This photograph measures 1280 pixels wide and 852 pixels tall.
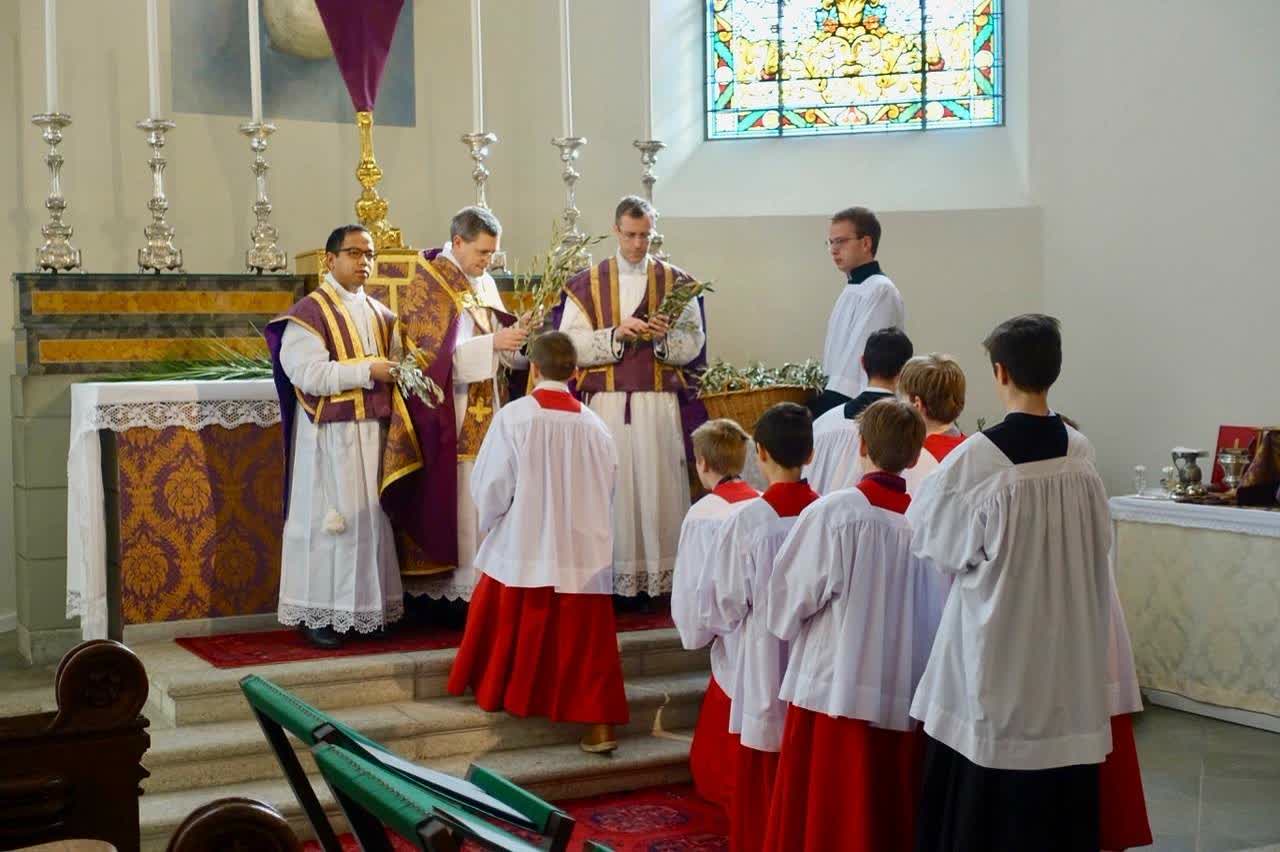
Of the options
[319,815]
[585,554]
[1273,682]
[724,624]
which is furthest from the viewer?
[1273,682]

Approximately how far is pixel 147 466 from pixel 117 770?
4025mm

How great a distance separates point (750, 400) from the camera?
20.5 feet

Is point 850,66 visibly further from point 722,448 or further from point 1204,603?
point 722,448

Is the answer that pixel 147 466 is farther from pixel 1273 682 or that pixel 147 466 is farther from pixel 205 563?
pixel 1273 682

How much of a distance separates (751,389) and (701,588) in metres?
1.50

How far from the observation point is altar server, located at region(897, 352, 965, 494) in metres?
4.77

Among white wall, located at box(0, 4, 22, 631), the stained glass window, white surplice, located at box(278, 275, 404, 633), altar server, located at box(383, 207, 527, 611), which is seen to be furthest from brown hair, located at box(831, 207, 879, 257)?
white wall, located at box(0, 4, 22, 631)

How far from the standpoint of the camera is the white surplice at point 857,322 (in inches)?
262

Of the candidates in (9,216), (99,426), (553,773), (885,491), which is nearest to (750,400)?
(553,773)

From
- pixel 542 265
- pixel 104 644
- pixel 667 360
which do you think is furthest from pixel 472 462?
pixel 104 644

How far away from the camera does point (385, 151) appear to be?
947 centimetres

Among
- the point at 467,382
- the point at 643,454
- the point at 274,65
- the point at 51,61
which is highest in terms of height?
the point at 274,65

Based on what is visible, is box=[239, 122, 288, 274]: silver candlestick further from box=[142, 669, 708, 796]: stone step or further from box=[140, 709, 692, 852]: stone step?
box=[140, 709, 692, 852]: stone step

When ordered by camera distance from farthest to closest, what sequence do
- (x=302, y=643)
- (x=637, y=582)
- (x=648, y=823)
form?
(x=637, y=582) < (x=302, y=643) < (x=648, y=823)
